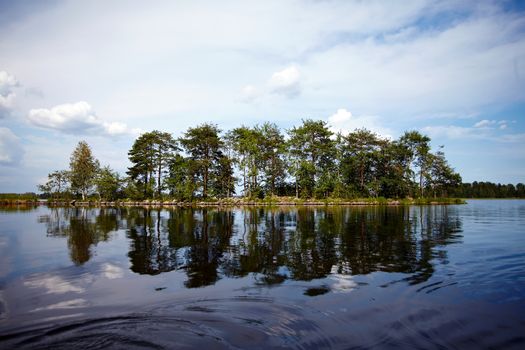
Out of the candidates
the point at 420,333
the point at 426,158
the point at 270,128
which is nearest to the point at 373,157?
the point at 426,158

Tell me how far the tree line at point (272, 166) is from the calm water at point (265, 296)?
55.4 metres

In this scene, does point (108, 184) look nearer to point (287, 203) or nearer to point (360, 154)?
point (287, 203)

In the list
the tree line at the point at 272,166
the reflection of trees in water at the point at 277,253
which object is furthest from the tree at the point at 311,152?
the reflection of trees in water at the point at 277,253

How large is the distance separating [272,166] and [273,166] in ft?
0.72

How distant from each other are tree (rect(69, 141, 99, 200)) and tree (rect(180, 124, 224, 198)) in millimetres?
23271

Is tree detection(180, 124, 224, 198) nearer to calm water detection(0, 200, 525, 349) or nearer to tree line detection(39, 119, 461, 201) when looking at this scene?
tree line detection(39, 119, 461, 201)

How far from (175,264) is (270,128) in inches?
2507

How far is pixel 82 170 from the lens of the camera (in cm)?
7694

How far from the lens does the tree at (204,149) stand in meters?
70.1

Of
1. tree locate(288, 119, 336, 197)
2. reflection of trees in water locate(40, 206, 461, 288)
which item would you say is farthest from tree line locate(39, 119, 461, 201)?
reflection of trees in water locate(40, 206, 461, 288)

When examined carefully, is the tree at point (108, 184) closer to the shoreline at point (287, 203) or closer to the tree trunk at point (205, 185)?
the shoreline at point (287, 203)

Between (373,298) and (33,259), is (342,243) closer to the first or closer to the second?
(373,298)

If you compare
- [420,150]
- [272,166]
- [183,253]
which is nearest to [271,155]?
[272,166]

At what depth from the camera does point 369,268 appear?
427 inches
